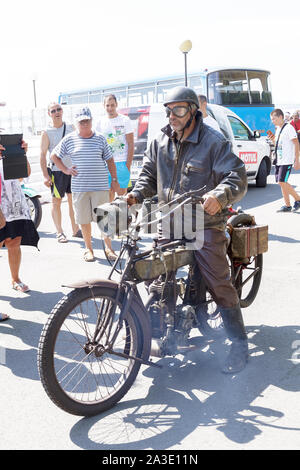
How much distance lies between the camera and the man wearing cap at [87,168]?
692 cm

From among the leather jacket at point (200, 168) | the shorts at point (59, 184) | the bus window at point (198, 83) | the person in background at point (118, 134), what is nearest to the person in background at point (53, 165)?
the shorts at point (59, 184)

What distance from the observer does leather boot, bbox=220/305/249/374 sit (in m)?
3.98

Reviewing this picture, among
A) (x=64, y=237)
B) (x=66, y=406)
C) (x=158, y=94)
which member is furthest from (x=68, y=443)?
(x=158, y=94)

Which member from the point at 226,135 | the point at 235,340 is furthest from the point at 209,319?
the point at 226,135

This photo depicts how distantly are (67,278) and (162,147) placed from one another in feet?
9.79

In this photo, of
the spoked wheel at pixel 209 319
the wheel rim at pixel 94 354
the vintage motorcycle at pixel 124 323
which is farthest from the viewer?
the spoked wheel at pixel 209 319

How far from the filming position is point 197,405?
3.54 m

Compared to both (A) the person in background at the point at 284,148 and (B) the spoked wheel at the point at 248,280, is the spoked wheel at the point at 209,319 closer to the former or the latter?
(B) the spoked wheel at the point at 248,280

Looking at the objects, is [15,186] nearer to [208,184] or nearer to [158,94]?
[208,184]

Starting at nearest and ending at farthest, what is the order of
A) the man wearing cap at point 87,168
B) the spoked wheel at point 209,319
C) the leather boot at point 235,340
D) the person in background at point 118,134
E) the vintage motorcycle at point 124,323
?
1. the vintage motorcycle at point 124,323
2. the leather boot at point 235,340
3. the spoked wheel at point 209,319
4. the man wearing cap at point 87,168
5. the person in background at point 118,134

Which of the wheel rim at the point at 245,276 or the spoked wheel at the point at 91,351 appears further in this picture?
the wheel rim at the point at 245,276

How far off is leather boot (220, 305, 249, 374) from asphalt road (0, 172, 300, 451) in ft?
0.25

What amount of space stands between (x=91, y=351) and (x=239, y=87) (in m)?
16.7

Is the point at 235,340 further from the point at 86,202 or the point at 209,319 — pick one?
the point at 86,202
